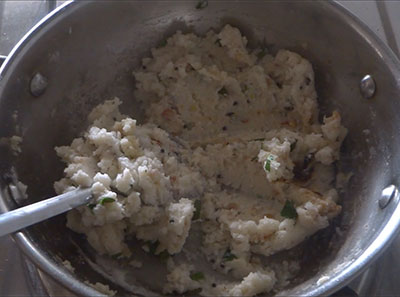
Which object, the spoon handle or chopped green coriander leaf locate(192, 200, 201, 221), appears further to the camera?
chopped green coriander leaf locate(192, 200, 201, 221)

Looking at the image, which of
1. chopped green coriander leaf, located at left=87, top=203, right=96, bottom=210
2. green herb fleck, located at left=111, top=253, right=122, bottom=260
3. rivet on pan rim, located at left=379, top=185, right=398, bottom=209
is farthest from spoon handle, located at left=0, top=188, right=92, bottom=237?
rivet on pan rim, located at left=379, top=185, right=398, bottom=209

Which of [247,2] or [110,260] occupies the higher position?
[247,2]

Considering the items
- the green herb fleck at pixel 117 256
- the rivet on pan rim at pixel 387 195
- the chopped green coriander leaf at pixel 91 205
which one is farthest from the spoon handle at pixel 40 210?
the rivet on pan rim at pixel 387 195

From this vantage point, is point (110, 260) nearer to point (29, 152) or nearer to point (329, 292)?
point (29, 152)

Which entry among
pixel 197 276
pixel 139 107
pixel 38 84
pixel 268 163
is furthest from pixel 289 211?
pixel 38 84

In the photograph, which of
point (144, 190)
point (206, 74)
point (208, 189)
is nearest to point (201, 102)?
point (206, 74)

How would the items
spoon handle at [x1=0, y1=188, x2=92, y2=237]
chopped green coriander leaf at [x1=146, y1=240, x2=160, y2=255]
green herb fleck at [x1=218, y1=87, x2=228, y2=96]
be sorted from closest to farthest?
1. spoon handle at [x1=0, y1=188, x2=92, y2=237]
2. chopped green coriander leaf at [x1=146, y1=240, x2=160, y2=255]
3. green herb fleck at [x1=218, y1=87, x2=228, y2=96]

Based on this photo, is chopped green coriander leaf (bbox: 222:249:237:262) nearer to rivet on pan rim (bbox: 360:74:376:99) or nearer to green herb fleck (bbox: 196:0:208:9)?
rivet on pan rim (bbox: 360:74:376:99)
